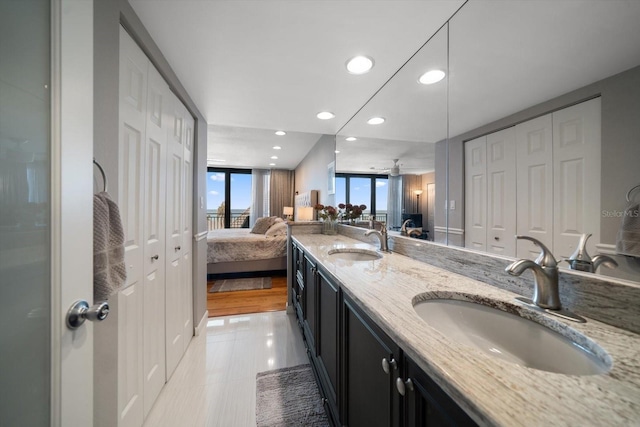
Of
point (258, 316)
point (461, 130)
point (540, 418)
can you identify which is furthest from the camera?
point (258, 316)

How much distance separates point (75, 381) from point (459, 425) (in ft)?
2.96

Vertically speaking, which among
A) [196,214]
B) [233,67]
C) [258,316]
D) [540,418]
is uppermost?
[233,67]

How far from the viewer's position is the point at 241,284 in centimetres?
375

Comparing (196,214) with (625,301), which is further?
(196,214)

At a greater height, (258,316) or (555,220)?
(555,220)

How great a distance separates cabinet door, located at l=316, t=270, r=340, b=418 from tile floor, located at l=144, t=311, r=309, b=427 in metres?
0.50

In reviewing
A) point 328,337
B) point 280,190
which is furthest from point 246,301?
point 280,190

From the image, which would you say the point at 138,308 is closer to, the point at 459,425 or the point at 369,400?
the point at 369,400

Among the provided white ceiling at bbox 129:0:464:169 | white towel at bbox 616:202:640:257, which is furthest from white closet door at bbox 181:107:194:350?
white towel at bbox 616:202:640:257

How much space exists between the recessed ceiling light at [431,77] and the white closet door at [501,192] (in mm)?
528

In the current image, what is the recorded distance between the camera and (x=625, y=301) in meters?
0.60

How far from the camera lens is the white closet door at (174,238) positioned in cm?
161

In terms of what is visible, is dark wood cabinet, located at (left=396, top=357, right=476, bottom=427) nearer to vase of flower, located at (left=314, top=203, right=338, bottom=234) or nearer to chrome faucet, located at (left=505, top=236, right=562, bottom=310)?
chrome faucet, located at (left=505, top=236, right=562, bottom=310)

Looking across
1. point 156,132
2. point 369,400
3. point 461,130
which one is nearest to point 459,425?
point 369,400
